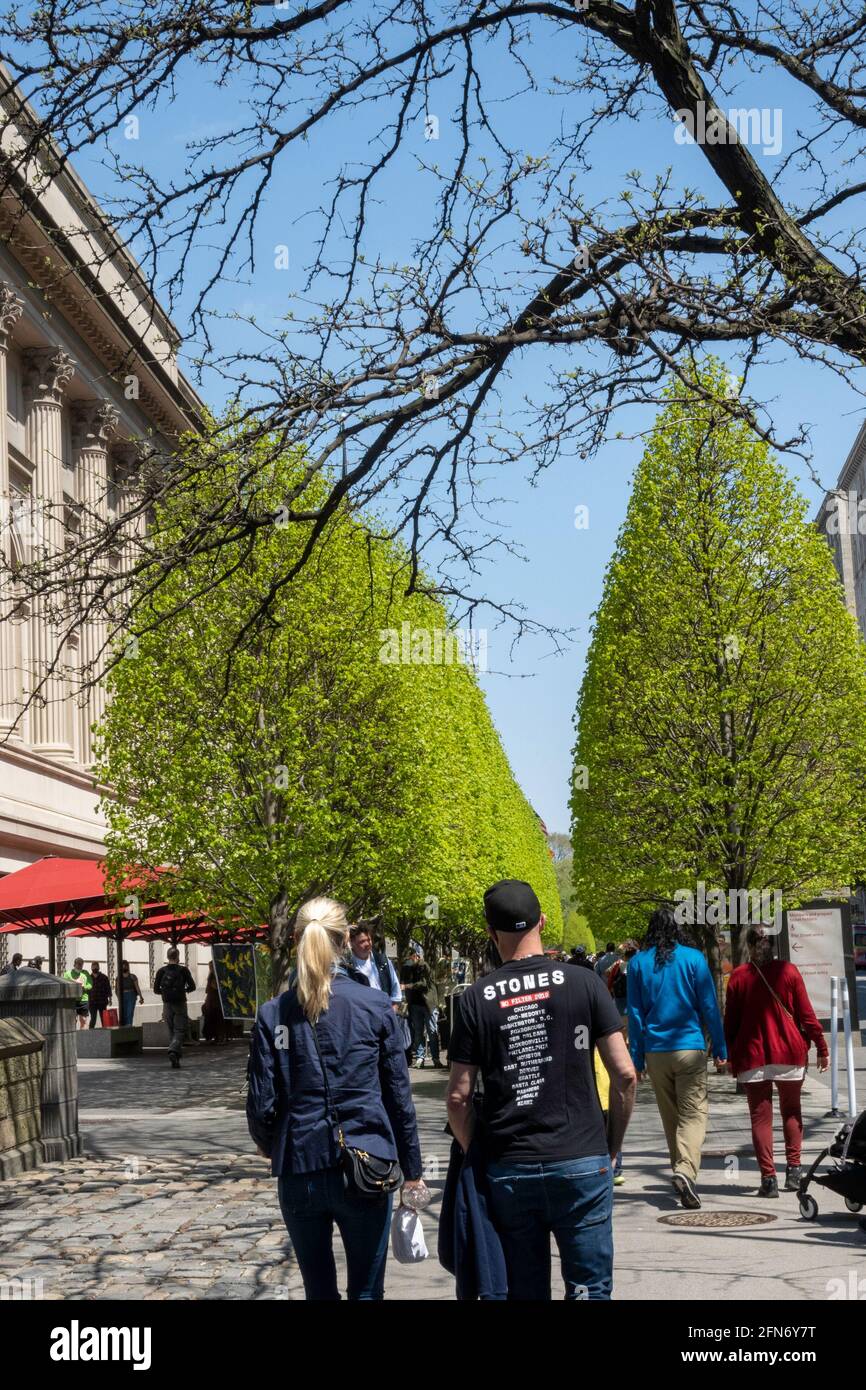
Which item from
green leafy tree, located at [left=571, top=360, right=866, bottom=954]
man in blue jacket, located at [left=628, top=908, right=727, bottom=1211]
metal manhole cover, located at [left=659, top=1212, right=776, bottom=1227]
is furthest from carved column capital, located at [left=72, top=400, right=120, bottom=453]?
metal manhole cover, located at [left=659, top=1212, right=776, bottom=1227]

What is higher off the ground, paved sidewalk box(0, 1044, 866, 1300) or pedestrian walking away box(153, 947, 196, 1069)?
pedestrian walking away box(153, 947, 196, 1069)

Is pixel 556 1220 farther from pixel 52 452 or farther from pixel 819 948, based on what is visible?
pixel 52 452

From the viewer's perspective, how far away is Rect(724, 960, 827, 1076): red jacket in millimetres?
11656

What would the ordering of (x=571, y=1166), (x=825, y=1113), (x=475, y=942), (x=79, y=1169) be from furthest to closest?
(x=475, y=942) < (x=825, y=1113) < (x=79, y=1169) < (x=571, y=1166)

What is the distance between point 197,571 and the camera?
23.6 meters

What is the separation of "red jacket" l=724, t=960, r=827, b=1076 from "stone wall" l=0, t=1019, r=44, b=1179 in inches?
223

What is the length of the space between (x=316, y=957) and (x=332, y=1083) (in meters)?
0.43

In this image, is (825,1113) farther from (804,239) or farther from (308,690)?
(804,239)

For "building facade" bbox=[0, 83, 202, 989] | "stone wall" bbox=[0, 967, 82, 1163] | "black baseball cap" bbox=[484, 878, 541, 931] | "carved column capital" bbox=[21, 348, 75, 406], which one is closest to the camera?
"black baseball cap" bbox=[484, 878, 541, 931]

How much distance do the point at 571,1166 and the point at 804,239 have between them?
4.90 meters

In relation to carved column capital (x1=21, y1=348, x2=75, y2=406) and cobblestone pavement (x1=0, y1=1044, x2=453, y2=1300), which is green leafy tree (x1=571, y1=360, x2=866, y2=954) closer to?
cobblestone pavement (x1=0, y1=1044, x2=453, y2=1300)

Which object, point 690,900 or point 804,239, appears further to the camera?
point 690,900

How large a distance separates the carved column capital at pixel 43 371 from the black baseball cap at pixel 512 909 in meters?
39.2

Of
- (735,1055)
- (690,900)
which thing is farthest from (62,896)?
(735,1055)
